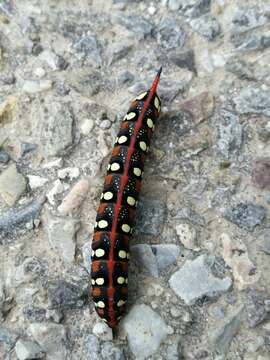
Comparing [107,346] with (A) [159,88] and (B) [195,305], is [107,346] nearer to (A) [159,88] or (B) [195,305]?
(B) [195,305]

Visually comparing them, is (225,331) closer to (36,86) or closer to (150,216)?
(150,216)

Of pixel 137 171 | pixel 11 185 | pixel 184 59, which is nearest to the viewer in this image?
pixel 137 171

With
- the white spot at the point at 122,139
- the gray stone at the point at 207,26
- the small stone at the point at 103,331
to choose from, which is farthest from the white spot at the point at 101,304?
the gray stone at the point at 207,26

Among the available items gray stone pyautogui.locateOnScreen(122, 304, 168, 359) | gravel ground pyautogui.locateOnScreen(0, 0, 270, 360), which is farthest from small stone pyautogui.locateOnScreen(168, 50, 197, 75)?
gray stone pyautogui.locateOnScreen(122, 304, 168, 359)

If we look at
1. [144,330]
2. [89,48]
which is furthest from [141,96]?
[144,330]

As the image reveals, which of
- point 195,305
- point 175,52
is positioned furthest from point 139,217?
point 175,52

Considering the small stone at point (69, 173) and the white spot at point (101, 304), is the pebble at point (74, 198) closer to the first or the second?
the small stone at point (69, 173)
